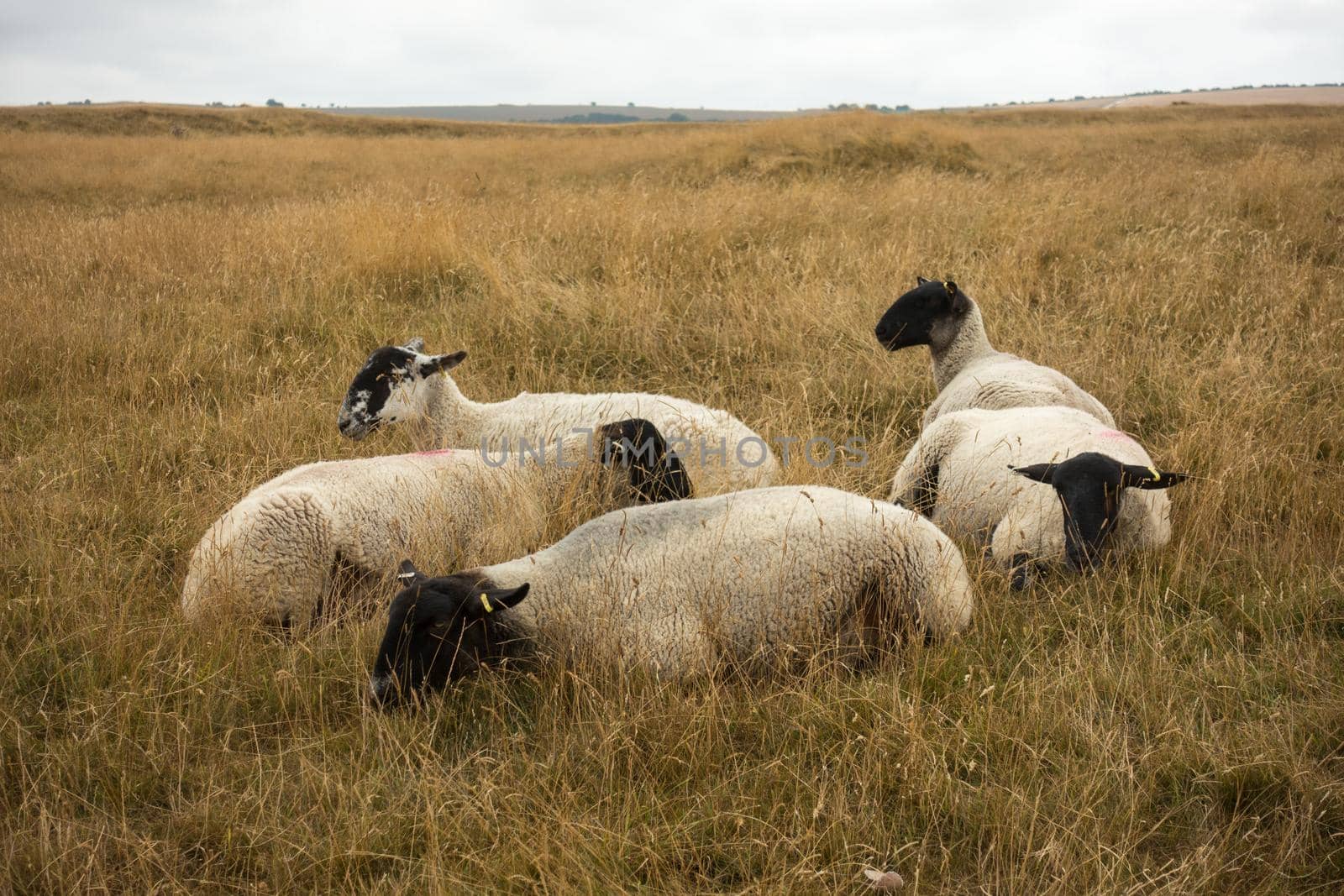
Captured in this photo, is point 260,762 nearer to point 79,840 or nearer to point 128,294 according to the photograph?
point 79,840

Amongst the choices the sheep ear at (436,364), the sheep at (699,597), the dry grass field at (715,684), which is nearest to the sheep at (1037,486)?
the dry grass field at (715,684)

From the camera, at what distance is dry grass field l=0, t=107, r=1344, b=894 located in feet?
10.4

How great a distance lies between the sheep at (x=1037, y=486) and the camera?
4.94 metres

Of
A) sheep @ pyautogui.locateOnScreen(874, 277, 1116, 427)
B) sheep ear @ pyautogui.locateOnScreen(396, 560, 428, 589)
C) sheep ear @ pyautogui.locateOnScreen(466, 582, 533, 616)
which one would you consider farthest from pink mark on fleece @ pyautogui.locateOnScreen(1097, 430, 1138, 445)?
sheep ear @ pyautogui.locateOnScreen(396, 560, 428, 589)

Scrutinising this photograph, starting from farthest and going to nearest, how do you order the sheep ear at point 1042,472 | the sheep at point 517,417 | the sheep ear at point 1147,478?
1. the sheep at point 517,417
2. the sheep ear at point 1042,472
3. the sheep ear at point 1147,478

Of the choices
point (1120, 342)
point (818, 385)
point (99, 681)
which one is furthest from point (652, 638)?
point (1120, 342)

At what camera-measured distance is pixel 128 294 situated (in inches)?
384

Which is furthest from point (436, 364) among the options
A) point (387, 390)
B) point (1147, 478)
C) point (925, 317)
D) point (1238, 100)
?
point (1238, 100)

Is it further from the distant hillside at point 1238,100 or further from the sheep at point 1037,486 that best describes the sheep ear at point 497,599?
the distant hillside at point 1238,100

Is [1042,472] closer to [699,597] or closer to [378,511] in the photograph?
[699,597]

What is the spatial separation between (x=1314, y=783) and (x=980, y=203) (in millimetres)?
10634

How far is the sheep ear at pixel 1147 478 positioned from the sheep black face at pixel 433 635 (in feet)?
10.4

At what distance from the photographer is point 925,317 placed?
789cm

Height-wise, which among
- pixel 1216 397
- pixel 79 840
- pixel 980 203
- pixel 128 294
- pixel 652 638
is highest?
pixel 980 203
